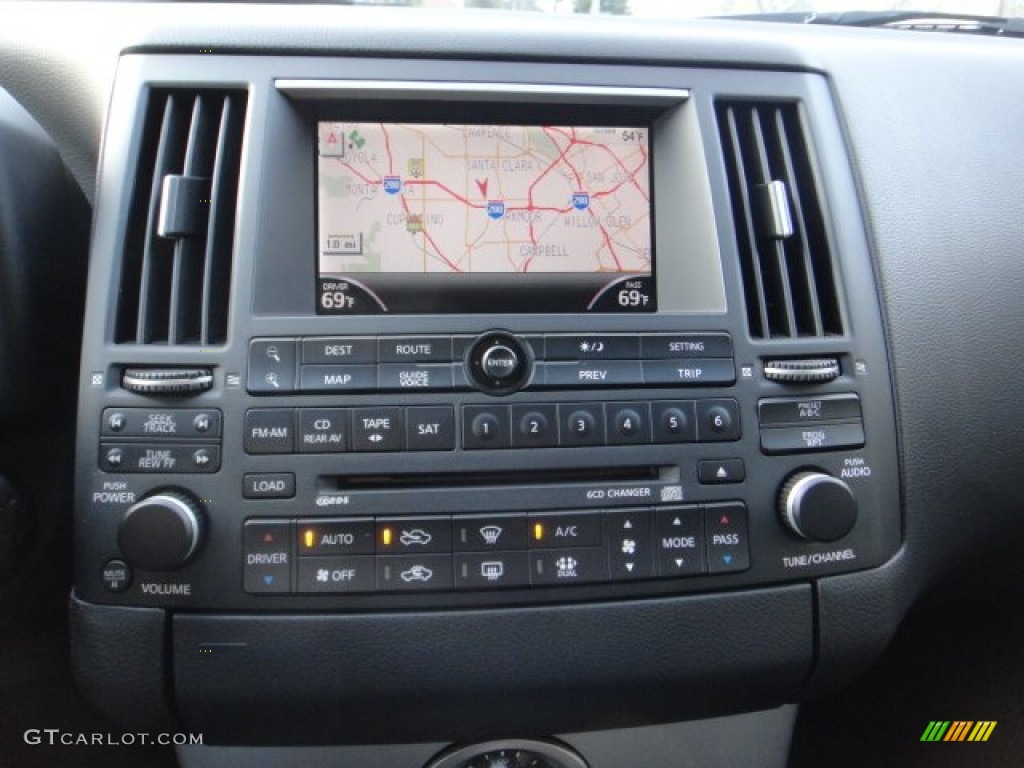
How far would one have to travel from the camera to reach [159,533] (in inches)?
46.0

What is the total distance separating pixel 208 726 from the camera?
132cm

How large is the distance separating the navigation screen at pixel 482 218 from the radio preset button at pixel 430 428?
0.61 ft

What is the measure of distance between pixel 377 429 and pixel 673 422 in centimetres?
48

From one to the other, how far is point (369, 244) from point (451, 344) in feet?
0.77

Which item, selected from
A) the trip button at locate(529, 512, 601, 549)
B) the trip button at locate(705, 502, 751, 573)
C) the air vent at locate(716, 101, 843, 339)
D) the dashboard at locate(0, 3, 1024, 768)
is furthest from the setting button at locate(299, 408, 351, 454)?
the air vent at locate(716, 101, 843, 339)

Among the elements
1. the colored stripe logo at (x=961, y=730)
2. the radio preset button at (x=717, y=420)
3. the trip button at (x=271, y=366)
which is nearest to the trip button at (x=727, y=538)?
the radio preset button at (x=717, y=420)

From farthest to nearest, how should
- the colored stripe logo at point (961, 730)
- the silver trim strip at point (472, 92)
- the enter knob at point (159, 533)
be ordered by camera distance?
the colored stripe logo at point (961, 730)
the silver trim strip at point (472, 92)
the enter knob at point (159, 533)

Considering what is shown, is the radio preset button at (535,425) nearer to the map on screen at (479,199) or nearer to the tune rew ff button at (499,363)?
the tune rew ff button at (499,363)

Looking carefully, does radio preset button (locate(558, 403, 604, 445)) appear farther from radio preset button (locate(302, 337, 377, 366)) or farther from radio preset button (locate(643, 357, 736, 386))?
radio preset button (locate(302, 337, 377, 366))

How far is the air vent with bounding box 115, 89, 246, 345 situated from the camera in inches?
49.5

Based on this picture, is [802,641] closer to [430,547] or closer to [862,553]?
[862,553]

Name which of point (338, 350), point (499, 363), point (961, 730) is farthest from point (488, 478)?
point (961, 730)

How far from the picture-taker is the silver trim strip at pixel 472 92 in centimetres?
128

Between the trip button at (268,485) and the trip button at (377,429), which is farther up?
the trip button at (377,429)
